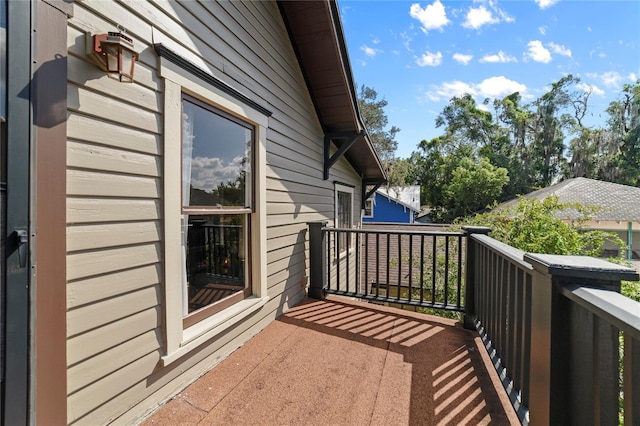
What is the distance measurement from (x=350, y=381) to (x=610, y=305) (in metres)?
1.63

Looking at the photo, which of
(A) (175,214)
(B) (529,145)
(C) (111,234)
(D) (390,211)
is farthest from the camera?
(B) (529,145)

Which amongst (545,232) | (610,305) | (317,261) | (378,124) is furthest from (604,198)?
(610,305)

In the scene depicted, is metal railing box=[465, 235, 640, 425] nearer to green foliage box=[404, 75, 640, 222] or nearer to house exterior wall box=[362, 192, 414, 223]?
house exterior wall box=[362, 192, 414, 223]

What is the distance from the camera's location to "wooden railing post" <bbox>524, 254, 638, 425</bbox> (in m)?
0.88

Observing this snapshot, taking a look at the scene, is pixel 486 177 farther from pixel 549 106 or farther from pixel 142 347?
pixel 142 347

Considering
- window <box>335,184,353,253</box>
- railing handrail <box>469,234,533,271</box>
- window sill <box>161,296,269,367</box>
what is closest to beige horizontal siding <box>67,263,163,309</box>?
window sill <box>161,296,269,367</box>

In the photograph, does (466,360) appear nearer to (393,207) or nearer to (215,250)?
(215,250)

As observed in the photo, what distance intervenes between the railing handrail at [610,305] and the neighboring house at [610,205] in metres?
10.4

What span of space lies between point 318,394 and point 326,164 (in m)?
3.38

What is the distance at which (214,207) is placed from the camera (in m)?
2.23

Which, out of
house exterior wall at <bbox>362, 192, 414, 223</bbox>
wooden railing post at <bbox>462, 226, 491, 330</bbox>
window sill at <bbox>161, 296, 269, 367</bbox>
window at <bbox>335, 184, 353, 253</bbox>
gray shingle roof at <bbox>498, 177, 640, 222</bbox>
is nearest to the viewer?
window sill at <bbox>161, 296, 269, 367</bbox>

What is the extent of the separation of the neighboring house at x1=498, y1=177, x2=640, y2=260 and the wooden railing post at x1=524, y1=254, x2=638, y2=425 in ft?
33.4

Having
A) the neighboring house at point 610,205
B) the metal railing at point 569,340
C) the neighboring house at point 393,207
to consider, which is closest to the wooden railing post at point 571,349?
the metal railing at point 569,340

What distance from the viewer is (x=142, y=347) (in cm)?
163
